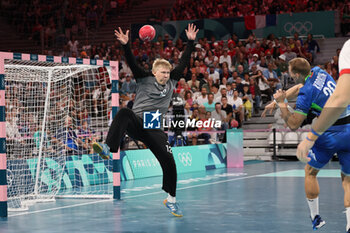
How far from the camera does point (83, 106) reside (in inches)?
650

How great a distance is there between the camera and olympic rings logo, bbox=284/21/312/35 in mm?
25297

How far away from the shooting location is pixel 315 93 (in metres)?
6.65

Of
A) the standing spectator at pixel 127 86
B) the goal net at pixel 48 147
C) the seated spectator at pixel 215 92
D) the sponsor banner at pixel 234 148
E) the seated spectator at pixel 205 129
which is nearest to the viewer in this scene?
the goal net at pixel 48 147

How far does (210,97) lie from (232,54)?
17.4 ft

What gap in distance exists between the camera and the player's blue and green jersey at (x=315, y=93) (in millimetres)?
6652

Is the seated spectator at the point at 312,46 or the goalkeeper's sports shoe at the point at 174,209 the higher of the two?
the seated spectator at the point at 312,46

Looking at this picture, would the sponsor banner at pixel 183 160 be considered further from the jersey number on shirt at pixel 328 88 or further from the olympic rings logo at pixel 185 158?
the jersey number on shirt at pixel 328 88

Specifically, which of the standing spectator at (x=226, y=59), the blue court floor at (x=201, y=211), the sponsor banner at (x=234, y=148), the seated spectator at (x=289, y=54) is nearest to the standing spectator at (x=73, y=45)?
the standing spectator at (x=226, y=59)

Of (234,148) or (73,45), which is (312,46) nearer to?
(234,148)

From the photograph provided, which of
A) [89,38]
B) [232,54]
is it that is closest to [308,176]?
[232,54]

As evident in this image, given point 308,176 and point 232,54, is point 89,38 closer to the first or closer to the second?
point 232,54

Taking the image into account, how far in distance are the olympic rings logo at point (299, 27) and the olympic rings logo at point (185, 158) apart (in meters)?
10.5

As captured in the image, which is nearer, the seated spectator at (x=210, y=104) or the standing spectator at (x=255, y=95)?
the seated spectator at (x=210, y=104)

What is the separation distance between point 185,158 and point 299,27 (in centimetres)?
1082
